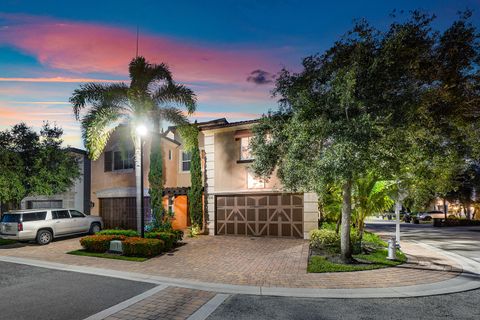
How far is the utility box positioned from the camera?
39.4 feet

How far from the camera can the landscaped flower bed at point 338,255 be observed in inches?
367

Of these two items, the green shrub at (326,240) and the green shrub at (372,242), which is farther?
the green shrub at (372,242)

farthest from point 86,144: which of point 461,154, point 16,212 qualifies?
point 461,154

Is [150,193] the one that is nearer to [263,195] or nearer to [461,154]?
[263,195]

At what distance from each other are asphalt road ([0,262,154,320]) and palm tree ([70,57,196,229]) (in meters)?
4.72

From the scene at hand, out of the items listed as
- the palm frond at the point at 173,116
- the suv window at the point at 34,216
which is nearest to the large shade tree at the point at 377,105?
the palm frond at the point at 173,116

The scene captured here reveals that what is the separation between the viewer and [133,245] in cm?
1145

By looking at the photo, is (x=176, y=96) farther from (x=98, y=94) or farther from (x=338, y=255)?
(x=338, y=255)

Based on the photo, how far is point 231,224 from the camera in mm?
17094

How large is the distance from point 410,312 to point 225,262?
6.20m

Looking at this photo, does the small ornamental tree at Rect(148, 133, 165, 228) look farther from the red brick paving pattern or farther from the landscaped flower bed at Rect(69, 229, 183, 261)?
the red brick paving pattern

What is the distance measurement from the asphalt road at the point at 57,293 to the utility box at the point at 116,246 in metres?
2.58

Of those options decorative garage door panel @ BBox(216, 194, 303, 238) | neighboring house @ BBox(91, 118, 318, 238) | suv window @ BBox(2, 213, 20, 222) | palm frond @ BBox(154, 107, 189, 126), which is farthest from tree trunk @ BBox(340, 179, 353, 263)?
suv window @ BBox(2, 213, 20, 222)

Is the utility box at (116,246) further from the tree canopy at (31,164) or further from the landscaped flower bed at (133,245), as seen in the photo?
the tree canopy at (31,164)
